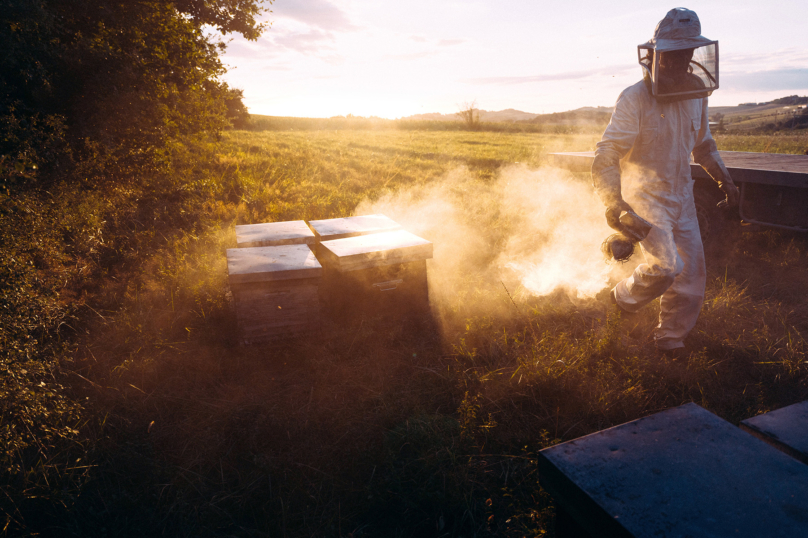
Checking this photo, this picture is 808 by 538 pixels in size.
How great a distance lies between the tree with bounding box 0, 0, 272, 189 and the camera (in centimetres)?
349

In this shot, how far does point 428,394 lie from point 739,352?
7.97ft

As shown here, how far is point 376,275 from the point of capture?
141 inches

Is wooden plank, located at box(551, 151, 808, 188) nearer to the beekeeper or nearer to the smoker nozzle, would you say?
the beekeeper

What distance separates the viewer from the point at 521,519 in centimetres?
202

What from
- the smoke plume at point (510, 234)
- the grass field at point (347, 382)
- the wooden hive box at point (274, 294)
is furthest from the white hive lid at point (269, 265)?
the smoke plume at point (510, 234)

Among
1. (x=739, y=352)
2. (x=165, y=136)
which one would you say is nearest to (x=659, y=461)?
(x=739, y=352)

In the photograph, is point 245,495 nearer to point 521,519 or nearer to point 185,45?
point 521,519

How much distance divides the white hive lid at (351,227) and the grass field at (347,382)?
0.87 meters

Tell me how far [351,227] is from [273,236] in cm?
76

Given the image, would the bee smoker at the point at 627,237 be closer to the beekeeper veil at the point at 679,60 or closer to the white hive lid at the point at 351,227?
the beekeeper veil at the point at 679,60

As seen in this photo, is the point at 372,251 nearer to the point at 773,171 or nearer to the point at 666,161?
the point at 666,161

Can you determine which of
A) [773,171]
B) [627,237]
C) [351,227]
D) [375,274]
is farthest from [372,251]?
[773,171]

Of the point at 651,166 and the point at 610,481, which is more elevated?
the point at 651,166

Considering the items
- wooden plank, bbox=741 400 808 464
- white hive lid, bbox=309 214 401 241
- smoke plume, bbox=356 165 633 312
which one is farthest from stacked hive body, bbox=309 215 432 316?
wooden plank, bbox=741 400 808 464
